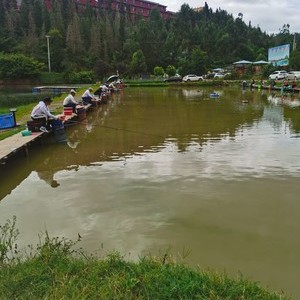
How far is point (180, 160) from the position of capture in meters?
8.85

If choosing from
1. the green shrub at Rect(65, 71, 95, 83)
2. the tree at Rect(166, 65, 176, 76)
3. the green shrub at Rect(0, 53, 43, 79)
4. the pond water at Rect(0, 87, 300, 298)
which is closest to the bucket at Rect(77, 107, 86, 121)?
the pond water at Rect(0, 87, 300, 298)

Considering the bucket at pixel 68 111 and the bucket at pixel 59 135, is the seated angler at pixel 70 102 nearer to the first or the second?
the bucket at pixel 68 111

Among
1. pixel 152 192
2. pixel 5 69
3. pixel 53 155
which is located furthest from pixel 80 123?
pixel 5 69

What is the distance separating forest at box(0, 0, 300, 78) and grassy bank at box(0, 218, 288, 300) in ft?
176

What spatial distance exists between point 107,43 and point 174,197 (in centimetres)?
6372

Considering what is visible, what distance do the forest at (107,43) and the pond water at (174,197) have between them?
47.2 m

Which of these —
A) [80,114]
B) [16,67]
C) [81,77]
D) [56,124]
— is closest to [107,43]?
[81,77]

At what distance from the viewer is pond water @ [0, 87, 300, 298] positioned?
455 centimetres

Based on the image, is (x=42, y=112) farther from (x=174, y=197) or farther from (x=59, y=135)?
(x=174, y=197)

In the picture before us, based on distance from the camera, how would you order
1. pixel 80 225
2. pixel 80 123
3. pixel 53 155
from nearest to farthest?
pixel 80 225 < pixel 53 155 < pixel 80 123

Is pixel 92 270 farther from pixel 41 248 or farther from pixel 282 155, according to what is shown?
pixel 282 155

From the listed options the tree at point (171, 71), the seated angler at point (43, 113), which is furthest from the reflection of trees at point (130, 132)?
the tree at point (171, 71)

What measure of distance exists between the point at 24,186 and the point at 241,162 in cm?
487

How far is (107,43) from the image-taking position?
66.1 meters
